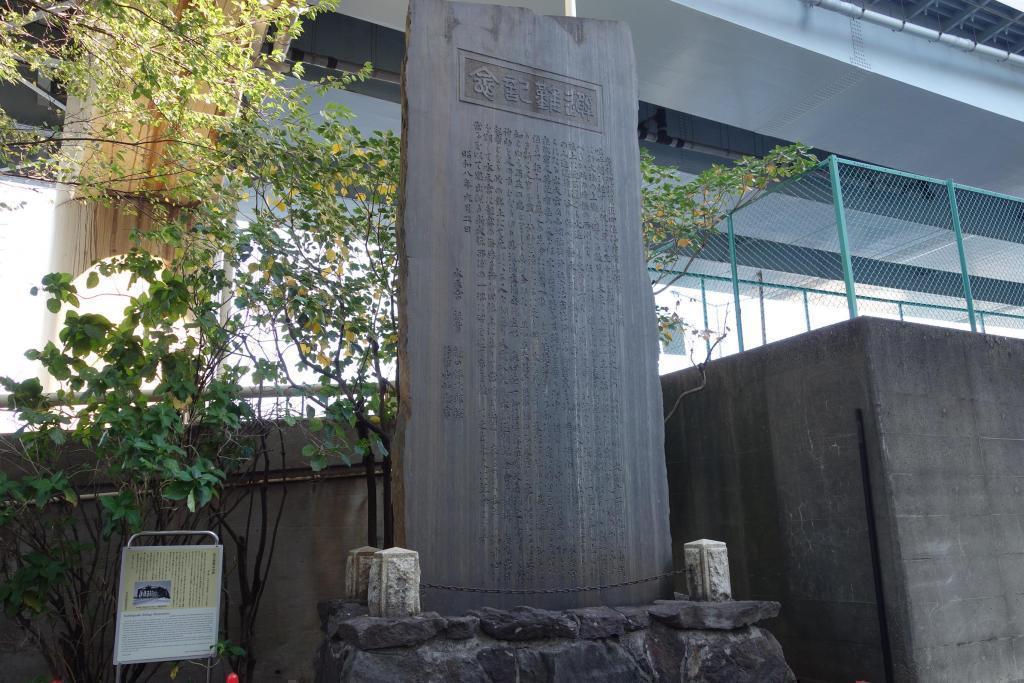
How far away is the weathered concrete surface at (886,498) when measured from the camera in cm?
483

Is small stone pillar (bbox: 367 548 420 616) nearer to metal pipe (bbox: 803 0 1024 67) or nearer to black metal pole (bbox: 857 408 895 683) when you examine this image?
black metal pole (bbox: 857 408 895 683)

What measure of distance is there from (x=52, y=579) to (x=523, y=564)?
2.67m

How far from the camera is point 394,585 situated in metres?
3.89

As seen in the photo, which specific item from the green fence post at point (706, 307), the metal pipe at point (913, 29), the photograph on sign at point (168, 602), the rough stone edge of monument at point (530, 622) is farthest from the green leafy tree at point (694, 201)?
the photograph on sign at point (168, 602)

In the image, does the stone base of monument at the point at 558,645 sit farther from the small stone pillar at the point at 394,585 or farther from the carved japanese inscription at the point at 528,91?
the carved japanese inscription at the point at 528,91

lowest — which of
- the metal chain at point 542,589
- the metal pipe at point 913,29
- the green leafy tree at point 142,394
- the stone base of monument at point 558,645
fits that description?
the stone base of monument at point 558,645

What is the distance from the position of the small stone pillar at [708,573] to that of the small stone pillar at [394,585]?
1689 mm

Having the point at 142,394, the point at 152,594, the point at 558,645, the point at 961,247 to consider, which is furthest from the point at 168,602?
the point at 961,247

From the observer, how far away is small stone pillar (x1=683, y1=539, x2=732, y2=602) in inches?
183

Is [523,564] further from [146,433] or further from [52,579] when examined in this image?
[52,579]

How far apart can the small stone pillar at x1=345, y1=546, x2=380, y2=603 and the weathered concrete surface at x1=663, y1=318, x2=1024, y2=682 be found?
2723 mm

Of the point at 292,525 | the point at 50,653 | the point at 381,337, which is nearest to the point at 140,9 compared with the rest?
the point at 381,337

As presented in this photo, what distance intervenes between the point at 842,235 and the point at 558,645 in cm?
341

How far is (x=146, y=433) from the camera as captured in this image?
4.63 meters
